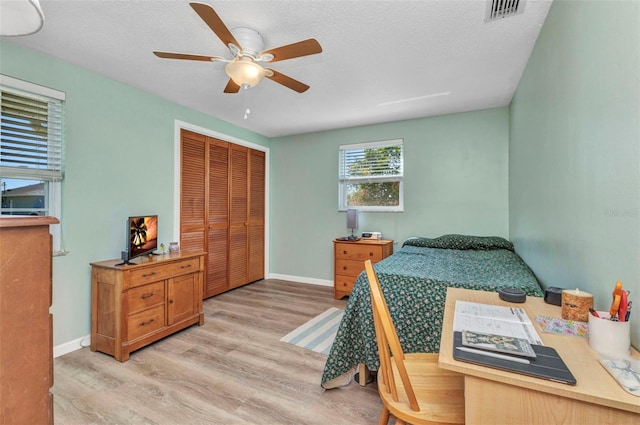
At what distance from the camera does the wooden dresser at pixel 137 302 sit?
2289mm

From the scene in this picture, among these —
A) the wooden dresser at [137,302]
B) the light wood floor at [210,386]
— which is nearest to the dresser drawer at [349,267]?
the light wood floor at [210,386]

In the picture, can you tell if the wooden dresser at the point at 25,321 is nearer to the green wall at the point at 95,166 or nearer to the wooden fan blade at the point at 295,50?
the wooden fan blade at the point at 295,50

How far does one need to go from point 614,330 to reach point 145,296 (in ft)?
9.37

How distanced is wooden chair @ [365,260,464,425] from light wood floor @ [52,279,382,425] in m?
0.64

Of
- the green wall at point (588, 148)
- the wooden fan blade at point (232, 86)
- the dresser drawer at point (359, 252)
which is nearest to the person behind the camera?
the green wall at point (588, 148)

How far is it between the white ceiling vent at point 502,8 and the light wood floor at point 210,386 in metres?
2.52

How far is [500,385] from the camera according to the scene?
74 cm

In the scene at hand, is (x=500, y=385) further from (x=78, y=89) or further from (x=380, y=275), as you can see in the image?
(x=78, y=89)

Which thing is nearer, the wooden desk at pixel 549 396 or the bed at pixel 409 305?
the wooden desk at pixel 549 396

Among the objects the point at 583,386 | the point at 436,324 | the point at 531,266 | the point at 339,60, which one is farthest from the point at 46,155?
the point at 531,266

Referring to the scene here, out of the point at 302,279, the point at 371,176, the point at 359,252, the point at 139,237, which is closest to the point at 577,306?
the point at 359,252

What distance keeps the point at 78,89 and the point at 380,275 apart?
9.72ft

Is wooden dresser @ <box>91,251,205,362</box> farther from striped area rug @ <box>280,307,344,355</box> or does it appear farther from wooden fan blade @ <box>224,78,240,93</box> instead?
wooden fan blade @ <box>224,78,240,93</box>

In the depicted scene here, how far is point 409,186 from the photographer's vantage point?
4.00 metres
